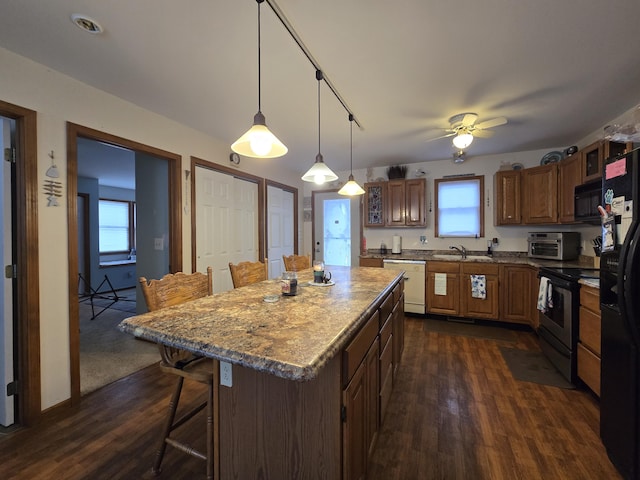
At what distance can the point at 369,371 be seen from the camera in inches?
54.2

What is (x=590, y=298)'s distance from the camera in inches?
81.7

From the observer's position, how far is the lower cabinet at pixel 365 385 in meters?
1.04

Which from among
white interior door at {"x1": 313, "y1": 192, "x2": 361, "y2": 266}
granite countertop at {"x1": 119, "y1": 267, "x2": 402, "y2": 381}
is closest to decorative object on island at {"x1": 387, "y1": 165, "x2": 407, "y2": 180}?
white interior door at {"x1": 313, "y1": 192, "x2": 361, "y2": 266}

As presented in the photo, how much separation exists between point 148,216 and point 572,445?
4390 millimetres

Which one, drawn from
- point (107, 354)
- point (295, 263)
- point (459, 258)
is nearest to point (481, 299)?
point (459, 258)

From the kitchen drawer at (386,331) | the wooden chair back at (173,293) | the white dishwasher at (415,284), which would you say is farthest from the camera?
the white dishwasher at (415,284)

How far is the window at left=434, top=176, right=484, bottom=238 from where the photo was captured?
4.21 m

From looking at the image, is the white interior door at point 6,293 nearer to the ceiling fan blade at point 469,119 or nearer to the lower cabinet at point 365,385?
the lower cabinet at point 365,385

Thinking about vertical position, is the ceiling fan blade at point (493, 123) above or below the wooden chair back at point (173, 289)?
above

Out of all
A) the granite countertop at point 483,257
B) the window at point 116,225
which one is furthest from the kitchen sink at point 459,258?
the window at point 116,225

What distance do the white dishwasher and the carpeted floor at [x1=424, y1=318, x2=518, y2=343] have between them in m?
0.25

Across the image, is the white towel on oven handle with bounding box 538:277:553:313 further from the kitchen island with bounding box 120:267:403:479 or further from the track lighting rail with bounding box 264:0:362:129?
the track lighting rail with bounding box 264:0:362:129

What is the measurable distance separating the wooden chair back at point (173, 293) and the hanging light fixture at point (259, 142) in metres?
0.81

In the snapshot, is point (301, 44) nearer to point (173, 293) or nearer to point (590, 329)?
point (173, 293)
